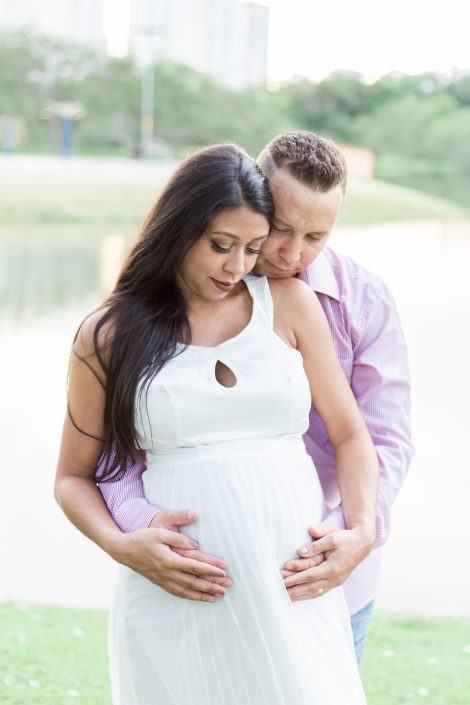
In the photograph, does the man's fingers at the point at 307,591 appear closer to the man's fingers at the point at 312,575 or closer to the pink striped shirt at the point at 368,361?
the man's fingers at the point at 312,575

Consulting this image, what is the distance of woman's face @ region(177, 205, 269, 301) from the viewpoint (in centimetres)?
151

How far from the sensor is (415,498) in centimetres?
714

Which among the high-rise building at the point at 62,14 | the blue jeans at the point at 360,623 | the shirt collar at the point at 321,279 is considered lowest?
the high-rise building at the point at 62,14

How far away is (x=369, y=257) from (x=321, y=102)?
222 inches

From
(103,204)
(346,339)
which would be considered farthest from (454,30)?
(346,339)

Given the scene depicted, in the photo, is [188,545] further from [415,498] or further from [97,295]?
[97,295]

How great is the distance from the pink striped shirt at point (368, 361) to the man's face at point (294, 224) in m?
0.11

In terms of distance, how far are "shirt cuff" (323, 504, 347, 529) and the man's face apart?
368 mm

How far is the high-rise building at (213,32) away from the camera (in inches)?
1064

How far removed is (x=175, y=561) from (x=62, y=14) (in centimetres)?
2976

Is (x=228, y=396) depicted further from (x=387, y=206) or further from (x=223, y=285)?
(x=387, y=206)

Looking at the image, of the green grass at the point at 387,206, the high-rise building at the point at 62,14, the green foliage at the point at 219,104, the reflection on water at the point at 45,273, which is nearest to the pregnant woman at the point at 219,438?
the reflection on water at the point at 45,273

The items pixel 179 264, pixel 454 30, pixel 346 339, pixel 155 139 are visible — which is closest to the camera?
pixel 179 264

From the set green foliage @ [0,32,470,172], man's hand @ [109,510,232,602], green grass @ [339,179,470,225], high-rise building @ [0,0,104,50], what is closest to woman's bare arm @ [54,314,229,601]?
man's hand @ [109,510,232,602]
